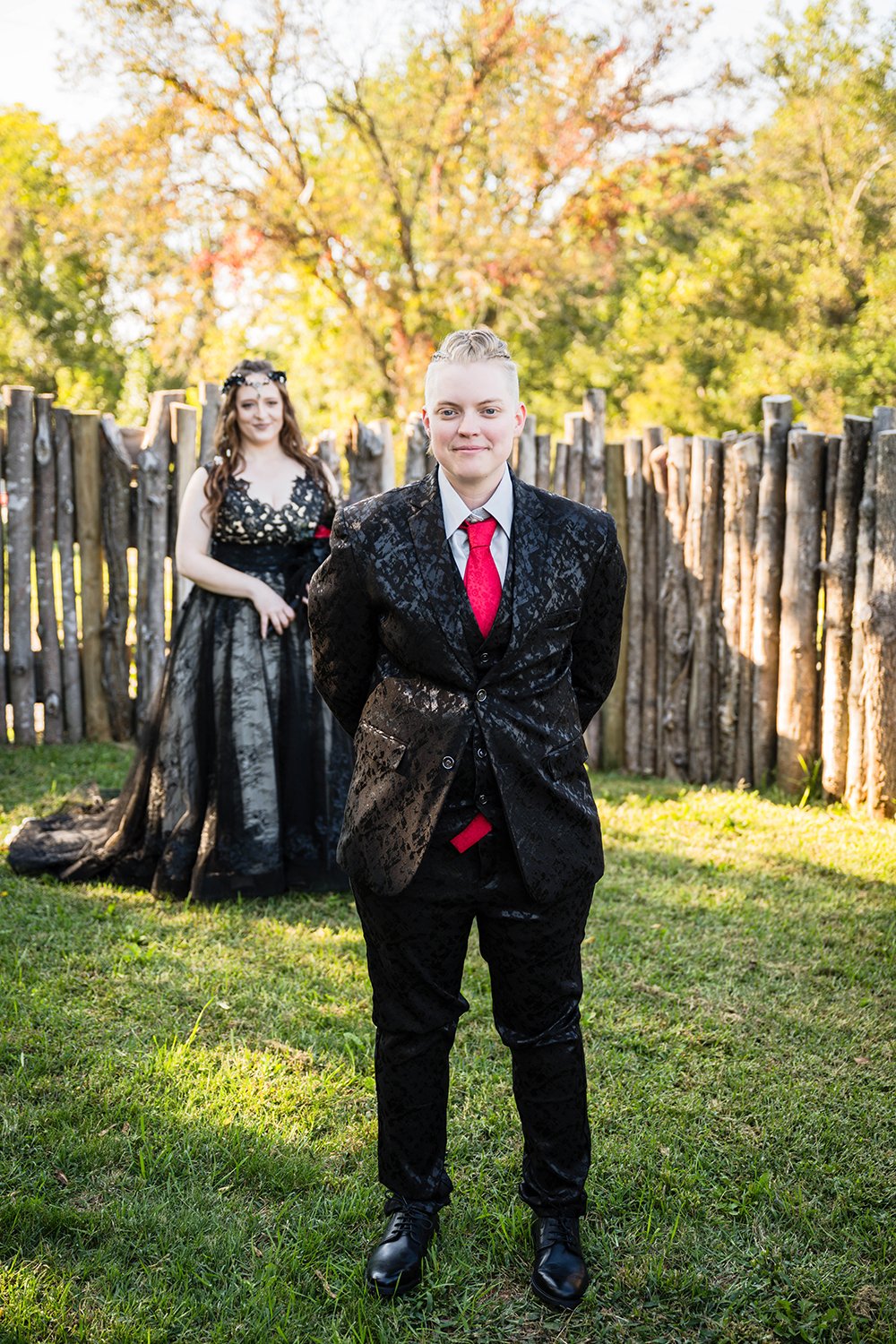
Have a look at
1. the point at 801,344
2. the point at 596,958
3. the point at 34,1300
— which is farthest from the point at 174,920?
the point at 801,344

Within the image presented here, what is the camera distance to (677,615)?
261 inches

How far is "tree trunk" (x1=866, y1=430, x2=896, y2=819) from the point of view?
5699 mm

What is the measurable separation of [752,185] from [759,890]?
17.5 meters

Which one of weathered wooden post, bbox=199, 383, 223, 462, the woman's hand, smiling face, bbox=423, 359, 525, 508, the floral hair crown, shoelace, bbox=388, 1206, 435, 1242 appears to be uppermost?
weathered wooden post, bbox=199, 383, 223, 462

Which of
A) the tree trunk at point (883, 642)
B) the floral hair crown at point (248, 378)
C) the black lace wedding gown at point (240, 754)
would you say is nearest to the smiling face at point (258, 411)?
the floral hair crown at point (248, 378)

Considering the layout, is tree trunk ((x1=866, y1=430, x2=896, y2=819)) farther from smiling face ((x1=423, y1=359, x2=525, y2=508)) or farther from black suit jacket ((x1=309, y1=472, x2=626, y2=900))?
smiling face ((x1=423, y1=359, x2=525, y2=508))

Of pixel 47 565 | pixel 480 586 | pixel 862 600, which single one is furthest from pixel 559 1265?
pixel 47 565

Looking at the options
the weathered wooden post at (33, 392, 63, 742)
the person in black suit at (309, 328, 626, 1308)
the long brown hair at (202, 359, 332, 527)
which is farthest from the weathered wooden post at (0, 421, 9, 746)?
the person in black suit at (309, 328, 626, 1308)

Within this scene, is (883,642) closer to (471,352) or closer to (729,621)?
(729,621)

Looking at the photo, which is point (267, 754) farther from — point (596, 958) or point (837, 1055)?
point (837, 1055)

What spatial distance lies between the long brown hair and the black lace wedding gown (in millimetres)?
51

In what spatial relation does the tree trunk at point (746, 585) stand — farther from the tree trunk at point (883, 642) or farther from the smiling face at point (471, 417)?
the smiling face at point (471, 417)

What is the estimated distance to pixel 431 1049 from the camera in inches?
101

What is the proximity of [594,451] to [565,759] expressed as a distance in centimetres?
477
